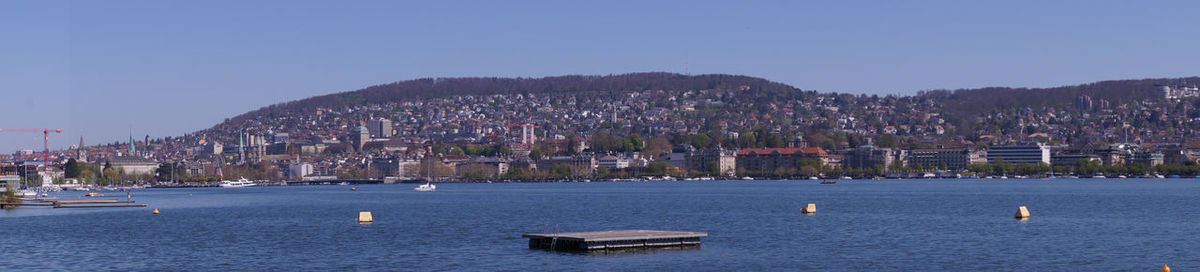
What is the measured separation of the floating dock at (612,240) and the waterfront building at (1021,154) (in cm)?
14330

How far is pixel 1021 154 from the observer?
177000 millimetres

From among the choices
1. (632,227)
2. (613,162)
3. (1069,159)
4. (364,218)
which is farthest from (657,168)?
(632,227)

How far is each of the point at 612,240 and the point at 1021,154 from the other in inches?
6028

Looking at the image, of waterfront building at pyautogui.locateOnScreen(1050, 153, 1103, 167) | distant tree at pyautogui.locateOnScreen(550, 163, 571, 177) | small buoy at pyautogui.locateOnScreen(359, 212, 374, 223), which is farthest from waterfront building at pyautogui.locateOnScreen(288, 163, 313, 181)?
small buoy at pyautogui.locateOnScreen(359, 212, 374, 223)

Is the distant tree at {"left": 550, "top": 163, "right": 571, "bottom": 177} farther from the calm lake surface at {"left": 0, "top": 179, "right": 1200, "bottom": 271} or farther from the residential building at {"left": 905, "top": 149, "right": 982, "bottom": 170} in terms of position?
the calm lake surface at {"left": 0, "top": 179, "right": 1200, "bottom": 271}

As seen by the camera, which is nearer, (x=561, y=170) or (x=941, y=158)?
(x=561, y=170)

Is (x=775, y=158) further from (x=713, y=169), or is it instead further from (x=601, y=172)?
(x=601, y=172)

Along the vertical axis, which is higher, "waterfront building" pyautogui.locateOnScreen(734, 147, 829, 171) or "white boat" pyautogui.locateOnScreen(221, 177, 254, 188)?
"waterfront building" pyautogui.locateOnScreen(734, 147, 829, 171)

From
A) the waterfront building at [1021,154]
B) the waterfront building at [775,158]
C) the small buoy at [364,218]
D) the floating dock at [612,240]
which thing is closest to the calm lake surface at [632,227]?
the small buoy at [364,218]

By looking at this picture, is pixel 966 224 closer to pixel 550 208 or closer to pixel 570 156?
pixel 550 208

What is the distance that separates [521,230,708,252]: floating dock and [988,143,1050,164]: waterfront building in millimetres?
143299

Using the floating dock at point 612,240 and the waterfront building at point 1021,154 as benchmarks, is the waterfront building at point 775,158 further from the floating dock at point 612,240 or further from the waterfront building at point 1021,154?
the floating dock at point 612,240

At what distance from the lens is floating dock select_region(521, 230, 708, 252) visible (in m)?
32.5

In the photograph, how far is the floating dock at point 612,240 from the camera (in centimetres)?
3253
